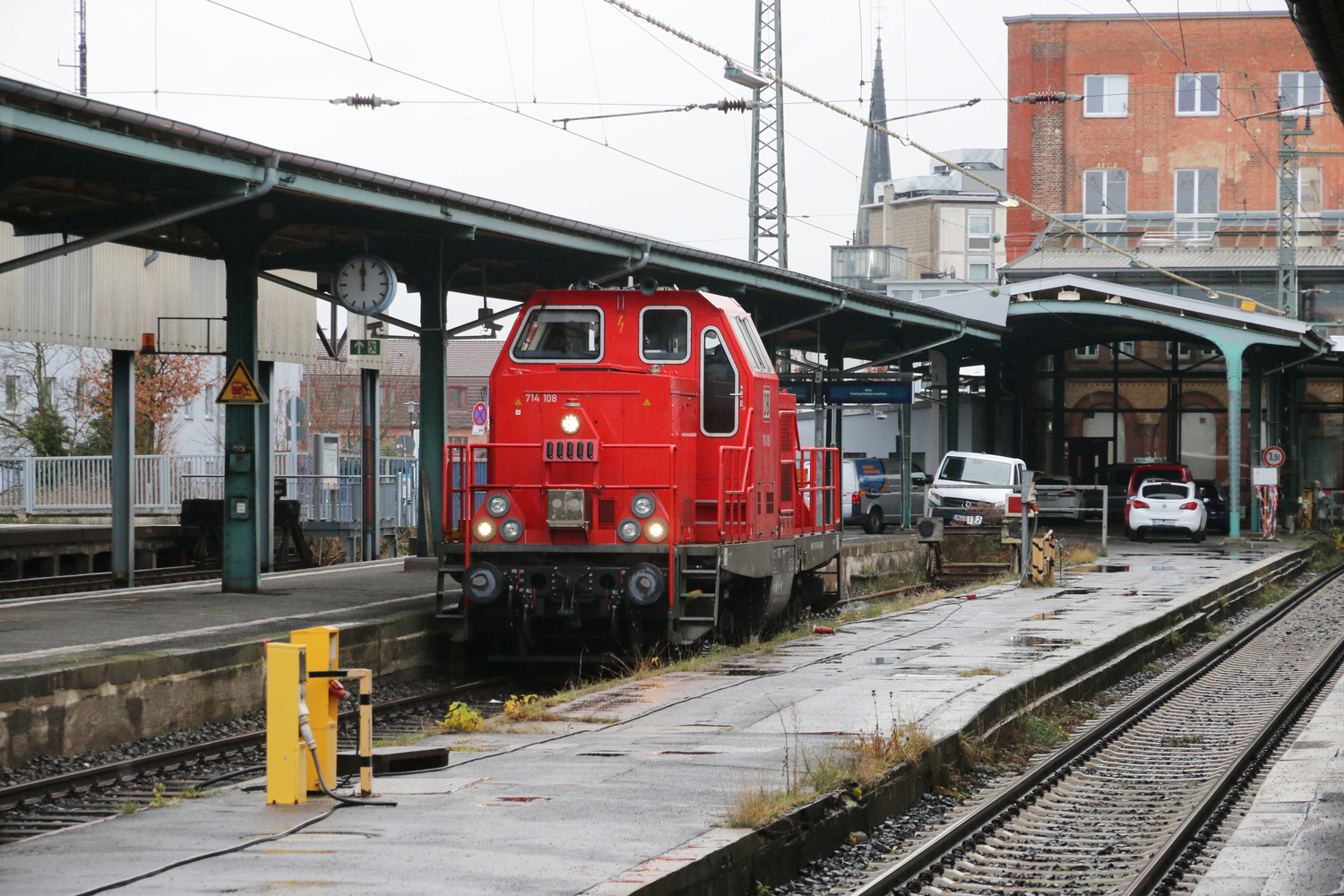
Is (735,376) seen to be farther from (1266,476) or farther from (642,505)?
(1266,476)

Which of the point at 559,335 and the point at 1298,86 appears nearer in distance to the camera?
the point at 559,335

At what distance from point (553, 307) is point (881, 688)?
494cm

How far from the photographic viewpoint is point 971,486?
3228 cm

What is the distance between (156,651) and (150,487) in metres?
18.1

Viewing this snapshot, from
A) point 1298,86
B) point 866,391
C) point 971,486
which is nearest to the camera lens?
point 866,391

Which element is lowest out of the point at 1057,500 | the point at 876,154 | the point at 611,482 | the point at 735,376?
the point at 1057,500

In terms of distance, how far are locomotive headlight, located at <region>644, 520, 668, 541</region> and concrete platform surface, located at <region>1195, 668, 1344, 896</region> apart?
5.20 m

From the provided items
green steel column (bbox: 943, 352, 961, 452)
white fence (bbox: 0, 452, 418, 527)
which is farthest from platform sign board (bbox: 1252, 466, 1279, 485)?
white fence (bbox: 0, 452, 418, 527)

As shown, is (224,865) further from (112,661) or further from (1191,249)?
(1191,249)

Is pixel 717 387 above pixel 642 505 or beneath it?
above

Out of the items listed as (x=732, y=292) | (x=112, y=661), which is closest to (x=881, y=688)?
(x=112, y=661)

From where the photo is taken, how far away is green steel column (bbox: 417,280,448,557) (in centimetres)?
1805

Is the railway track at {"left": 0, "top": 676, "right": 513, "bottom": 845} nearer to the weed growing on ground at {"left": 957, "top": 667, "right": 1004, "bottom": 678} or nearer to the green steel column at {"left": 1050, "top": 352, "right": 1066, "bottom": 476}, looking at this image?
the weed growing on ground at {"left": 957, "top": 667, "right": 1004, "bottom": 678}

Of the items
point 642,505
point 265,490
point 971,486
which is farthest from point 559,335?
point 971,486
